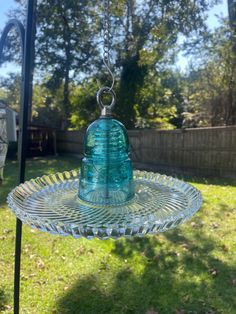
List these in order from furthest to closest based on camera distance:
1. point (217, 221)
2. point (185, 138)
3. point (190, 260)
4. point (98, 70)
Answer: point (98, 70), point (185, 138), point (217, 221), point (190, 260)

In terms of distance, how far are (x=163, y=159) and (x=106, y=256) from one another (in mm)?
4479

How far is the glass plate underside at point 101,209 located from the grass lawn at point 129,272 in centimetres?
140

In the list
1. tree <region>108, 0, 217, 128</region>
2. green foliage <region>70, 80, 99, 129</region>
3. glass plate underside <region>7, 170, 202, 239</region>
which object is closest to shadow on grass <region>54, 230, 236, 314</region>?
glass plate underside <region>7, 170, 202, 239</region>

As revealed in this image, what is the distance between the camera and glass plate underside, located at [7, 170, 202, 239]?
72cm

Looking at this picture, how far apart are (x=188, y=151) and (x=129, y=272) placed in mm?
4341

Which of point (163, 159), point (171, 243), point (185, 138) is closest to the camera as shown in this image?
point (171, 243)

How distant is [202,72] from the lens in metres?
8.09

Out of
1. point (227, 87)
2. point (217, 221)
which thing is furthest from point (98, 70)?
point (217, 221)

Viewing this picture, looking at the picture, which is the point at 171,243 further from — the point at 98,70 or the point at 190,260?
the point at 98,70

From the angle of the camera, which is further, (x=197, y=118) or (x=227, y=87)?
(x=197, y=118)

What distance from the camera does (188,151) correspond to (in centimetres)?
655

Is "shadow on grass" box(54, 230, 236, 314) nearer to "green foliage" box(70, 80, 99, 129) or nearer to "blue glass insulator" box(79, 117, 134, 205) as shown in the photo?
"blue glass insulator" box(79, 117, 134, 205)

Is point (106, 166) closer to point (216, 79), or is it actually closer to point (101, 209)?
point (101, 209)

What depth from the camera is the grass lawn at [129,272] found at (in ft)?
7.31
